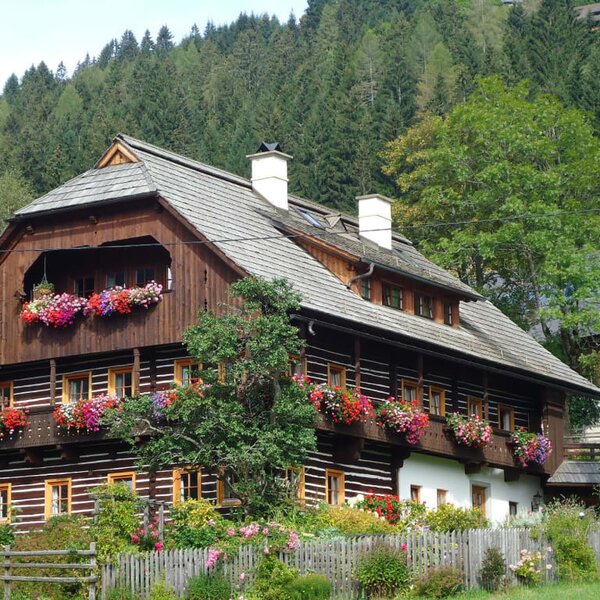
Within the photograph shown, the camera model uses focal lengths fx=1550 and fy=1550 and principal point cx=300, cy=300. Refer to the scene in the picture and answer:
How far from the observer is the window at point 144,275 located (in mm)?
41281

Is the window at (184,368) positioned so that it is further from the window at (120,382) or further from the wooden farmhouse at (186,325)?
the window at (120,382)

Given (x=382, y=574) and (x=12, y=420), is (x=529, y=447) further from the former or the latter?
(x=382, y=574)

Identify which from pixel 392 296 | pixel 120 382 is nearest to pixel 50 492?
pixel 120 382

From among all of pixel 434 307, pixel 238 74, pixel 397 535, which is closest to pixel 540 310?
pixel 434 307

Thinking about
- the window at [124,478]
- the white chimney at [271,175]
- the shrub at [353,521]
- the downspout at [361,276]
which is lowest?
the shrub at [353,521]

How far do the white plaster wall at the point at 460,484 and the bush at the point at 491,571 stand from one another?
11197 millimetres

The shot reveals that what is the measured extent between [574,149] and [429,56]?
74.0 m

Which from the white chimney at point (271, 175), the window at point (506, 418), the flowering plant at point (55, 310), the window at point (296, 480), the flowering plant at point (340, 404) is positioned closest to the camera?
the window at point (296, 480)

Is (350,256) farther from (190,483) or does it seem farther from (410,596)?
(410,596)

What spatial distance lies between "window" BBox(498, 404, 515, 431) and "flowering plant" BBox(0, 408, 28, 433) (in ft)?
51.3

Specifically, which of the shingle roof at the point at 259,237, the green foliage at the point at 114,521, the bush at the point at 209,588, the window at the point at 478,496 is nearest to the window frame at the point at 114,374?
the shingle roof at the point at 259,237

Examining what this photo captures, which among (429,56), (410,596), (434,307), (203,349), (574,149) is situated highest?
(429,56)

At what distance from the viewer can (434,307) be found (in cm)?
4691

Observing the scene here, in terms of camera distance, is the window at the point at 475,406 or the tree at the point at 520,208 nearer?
the window at the point at 475,406
